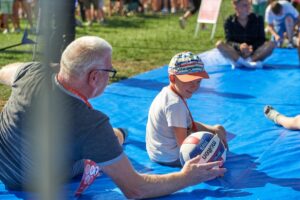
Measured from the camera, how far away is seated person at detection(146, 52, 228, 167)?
363 centimetres

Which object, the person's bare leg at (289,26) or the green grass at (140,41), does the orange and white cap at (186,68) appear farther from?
the person's bare leg at (289,26)

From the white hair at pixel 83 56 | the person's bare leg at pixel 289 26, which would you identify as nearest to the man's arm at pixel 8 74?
the white hair at pixel 83 56

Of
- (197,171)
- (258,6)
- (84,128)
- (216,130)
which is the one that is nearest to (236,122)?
(216,130)

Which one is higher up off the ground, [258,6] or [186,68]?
[186,68]

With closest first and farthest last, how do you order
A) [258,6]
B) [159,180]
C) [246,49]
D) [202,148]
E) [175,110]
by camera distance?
[159,180] → [202,148] → [175,110] → [246,49] → [258,6]

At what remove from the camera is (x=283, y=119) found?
4797 millimetres

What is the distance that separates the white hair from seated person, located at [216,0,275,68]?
5.08m

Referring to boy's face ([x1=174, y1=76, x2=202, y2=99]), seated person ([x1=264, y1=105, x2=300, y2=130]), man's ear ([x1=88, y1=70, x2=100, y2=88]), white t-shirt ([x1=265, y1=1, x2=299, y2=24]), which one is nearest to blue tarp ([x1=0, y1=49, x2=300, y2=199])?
seated person ([x1=264, y1=105, x2=300, y2=130])

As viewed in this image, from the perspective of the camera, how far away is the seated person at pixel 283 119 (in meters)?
4.65

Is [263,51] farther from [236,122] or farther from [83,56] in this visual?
[83,56]

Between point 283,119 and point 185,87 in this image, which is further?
point 283,119

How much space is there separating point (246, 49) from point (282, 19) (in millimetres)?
2726

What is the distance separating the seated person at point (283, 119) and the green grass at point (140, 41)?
2.64 metres

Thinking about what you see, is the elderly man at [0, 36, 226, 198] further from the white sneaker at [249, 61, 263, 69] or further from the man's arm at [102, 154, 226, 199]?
the white sneaker at [249, 61, 263, 69]
